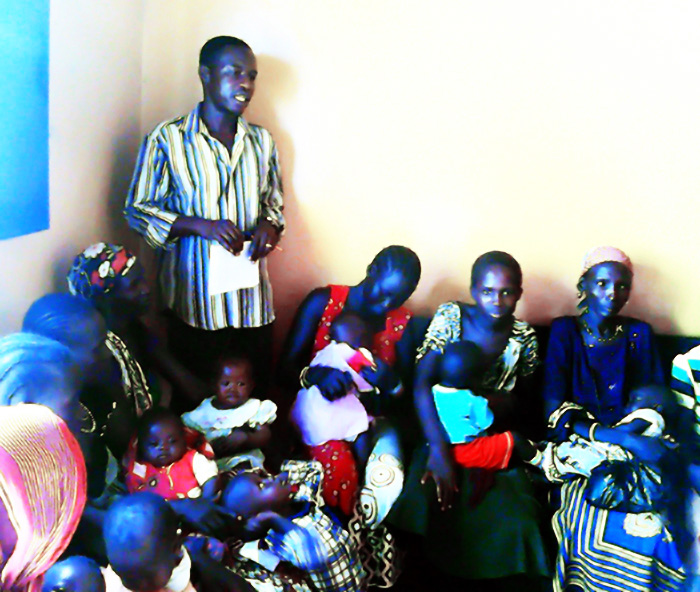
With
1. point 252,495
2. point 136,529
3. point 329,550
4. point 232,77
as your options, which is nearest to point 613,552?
point 329,550

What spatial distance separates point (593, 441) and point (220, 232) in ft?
4.21

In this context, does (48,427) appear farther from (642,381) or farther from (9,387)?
(642,381)

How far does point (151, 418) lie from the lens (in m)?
1.74

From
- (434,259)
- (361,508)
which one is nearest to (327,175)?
(434,259)

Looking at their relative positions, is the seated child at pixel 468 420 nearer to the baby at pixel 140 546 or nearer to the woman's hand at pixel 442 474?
the woman's hand at pixel 442 474

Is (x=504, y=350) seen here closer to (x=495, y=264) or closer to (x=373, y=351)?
(x=495, y=264)

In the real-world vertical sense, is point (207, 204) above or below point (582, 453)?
above

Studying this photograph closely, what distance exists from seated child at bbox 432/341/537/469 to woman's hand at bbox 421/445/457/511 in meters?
0.04

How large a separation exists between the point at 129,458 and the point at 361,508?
2.20 feet

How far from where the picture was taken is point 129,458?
5.64 feet

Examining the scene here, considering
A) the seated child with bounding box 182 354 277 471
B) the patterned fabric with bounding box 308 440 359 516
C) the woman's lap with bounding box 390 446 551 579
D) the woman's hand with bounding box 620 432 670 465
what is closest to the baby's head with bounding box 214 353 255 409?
the seated child with bounding box 182 354 277 471

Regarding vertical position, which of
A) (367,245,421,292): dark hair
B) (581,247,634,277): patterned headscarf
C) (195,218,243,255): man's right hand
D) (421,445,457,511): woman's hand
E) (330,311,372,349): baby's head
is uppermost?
(581,247,634,277): patterned headscarf

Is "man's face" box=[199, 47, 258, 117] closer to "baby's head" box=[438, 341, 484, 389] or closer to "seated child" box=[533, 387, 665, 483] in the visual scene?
"baby's head" box=[438, 341, 484, 389]

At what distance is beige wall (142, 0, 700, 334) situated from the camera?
2359 mm
